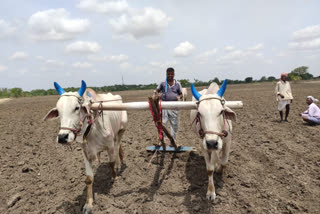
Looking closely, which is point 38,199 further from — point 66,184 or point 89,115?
point 89,115

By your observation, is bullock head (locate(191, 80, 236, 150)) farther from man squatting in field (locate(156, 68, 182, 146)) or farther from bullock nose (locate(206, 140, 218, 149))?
man squatting in field (locate(156, 68, 182, 146))

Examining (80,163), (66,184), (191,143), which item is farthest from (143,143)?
(66,184)

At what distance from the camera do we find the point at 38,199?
13.0 ft

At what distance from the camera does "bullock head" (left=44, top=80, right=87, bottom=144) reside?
300 centimetres

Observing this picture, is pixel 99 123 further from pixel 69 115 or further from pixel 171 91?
pixel 171 91

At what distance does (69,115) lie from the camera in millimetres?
3123

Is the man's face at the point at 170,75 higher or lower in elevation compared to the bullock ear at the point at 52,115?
higher

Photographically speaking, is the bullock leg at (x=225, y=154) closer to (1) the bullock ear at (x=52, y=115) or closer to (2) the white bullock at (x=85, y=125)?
(2) the white bullock at (x=85, y=125)

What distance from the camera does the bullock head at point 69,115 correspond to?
3.00m

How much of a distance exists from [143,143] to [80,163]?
202 centimetres

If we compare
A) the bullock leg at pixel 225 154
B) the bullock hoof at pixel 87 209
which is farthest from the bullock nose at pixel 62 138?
the bullock leg at pixel 225 154

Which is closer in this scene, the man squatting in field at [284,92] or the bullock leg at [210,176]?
the bullock leg at [210,176]

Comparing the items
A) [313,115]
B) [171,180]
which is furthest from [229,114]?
[313,115]

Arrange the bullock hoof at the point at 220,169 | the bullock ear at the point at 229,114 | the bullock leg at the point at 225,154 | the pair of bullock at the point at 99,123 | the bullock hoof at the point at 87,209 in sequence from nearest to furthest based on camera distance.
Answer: the pair of bullock at the point at 99,123
the bullock ear at the point at 229,114
the bullock hoof at the point at 87,209
the bullock leg at the point at 225,154
the bullock hoof at the point at 220,169
